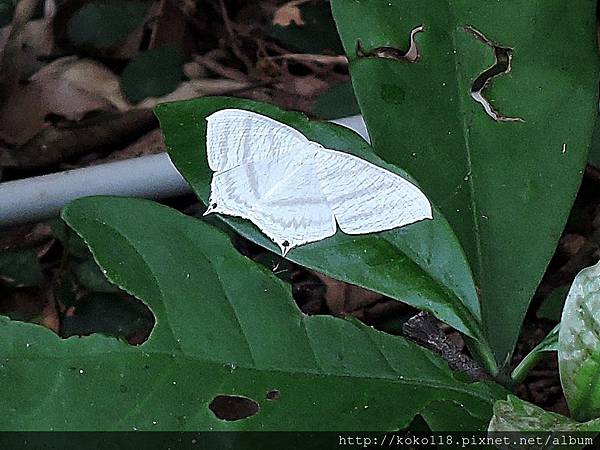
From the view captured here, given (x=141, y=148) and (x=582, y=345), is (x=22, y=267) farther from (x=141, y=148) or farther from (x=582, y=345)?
(x=582, y=345)

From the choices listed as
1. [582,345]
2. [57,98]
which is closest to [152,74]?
[57,98]

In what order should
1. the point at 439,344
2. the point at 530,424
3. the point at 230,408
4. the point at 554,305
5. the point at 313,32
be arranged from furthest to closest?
1. the point at 313,32
2. the point at 554,305
3. the point at 439,344
4. the point at 230,408
5. the point at 530,424

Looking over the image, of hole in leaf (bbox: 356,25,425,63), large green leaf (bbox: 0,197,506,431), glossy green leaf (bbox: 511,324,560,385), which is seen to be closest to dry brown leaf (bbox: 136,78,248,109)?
hole in leaf (bbox: 356,25,425,63)

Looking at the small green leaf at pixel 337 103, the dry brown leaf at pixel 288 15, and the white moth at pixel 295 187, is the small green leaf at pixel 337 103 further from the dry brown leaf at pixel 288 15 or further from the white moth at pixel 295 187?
the white moth at pixel 295 187

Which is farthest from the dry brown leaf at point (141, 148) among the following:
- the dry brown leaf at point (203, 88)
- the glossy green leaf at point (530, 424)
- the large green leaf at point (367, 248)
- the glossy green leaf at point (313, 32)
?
the glossy green leaf at point (530, 424)

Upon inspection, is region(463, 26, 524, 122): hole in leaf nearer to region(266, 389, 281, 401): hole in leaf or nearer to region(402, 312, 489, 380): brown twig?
region(402, 312, 489, 380): brown twig

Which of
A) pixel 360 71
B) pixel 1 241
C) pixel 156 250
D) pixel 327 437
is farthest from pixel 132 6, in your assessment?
pixel 327 437
